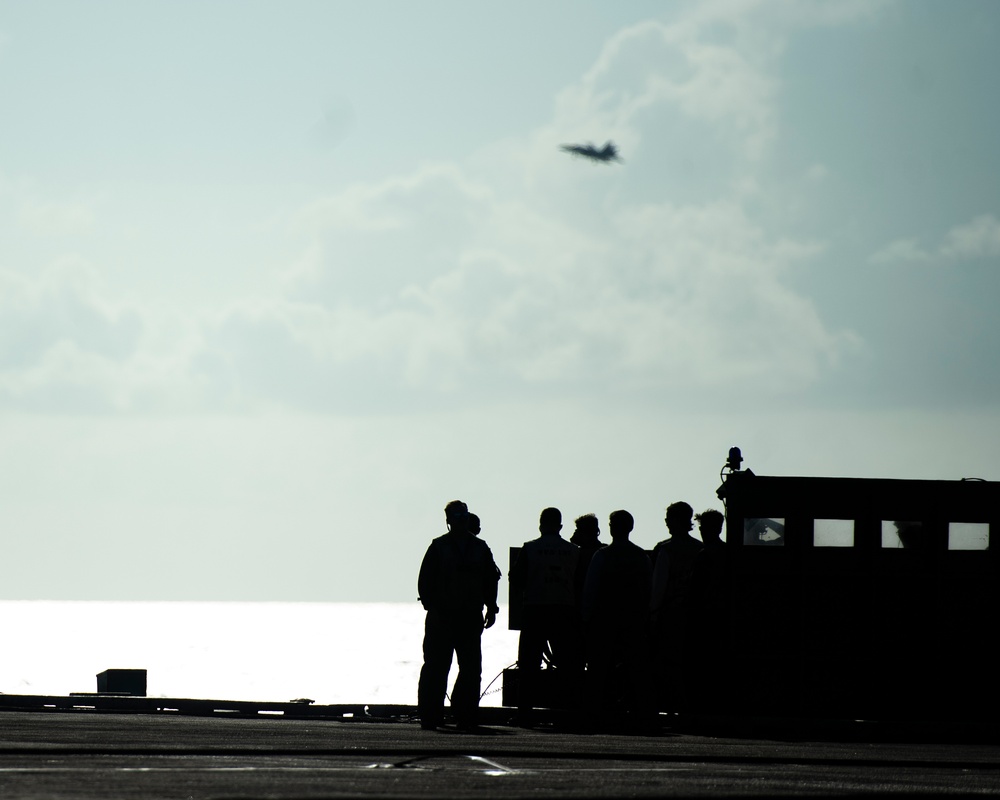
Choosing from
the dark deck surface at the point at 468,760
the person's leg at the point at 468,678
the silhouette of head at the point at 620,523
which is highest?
the silhouette of head at the point at 620,523

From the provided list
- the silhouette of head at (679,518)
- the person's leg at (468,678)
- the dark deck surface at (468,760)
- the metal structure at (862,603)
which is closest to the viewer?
the dark deck surface at (468,760)

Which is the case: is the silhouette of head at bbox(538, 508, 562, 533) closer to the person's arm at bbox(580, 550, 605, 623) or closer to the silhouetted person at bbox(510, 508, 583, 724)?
the silhouetted person at bbox(510, 508, 583, 724)

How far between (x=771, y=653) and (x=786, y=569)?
767 millimetres

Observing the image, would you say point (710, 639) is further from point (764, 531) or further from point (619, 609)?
point (619, 609)

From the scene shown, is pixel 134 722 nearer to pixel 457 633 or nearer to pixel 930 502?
pixel 457 633

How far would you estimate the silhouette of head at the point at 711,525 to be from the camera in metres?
18.0

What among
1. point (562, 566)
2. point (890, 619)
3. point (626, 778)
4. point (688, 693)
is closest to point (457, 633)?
point (562, 566)

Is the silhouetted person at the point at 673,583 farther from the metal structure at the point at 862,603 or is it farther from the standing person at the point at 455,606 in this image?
the standing person at the point at 455,606

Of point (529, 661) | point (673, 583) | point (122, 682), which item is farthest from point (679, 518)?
point (122, 682)

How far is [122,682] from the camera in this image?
21.1 metres

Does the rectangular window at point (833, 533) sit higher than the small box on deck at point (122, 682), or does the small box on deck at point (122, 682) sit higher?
the rectangular window at point (833, 533)

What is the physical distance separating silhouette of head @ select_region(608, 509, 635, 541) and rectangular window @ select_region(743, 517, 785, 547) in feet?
7.44

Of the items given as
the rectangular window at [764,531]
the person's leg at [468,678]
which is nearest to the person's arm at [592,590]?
the person's leg at [468,678]

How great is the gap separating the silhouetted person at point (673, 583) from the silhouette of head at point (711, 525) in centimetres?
23
